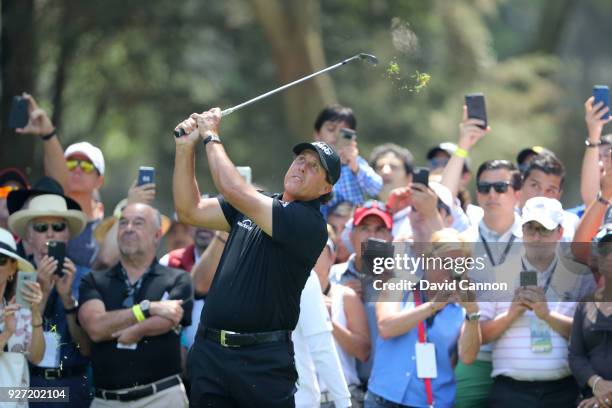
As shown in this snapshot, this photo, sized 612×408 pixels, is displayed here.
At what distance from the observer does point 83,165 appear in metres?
9.44

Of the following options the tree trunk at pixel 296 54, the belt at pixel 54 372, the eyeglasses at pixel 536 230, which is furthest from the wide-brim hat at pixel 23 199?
the tree trunk at pixel 296 54

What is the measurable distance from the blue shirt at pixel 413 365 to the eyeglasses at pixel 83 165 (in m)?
2.94

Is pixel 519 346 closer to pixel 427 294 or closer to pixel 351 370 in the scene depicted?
pixel 427 294

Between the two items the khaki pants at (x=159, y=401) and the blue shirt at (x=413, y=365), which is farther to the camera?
the khaki pants at (x=159, y=401)

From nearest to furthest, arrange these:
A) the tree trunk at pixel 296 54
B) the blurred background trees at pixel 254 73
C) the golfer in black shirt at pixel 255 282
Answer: the golfer in black shirt at pixel 255 282 → the blurred background trees at pixel 254 73 → the tree trunk at pixel 296 54

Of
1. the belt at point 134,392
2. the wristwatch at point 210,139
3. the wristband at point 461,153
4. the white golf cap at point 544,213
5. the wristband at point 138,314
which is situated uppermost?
the wristband at point 461,153

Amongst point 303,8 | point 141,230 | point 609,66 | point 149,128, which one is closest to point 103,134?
point 149,128

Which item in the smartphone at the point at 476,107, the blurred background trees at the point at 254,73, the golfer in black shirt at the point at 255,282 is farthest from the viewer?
the blurred background trees at the point at 254,73

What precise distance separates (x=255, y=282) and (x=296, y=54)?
29.9 feet

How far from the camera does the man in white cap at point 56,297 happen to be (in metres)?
7.87

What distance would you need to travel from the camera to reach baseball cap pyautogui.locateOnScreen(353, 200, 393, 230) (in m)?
8.55

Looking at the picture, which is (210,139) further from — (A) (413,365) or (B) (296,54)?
(B) (296,54)

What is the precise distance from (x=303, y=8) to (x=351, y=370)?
26.4ft

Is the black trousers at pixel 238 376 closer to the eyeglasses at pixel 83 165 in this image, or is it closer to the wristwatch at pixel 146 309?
the wristwatch at pixel 146 309
